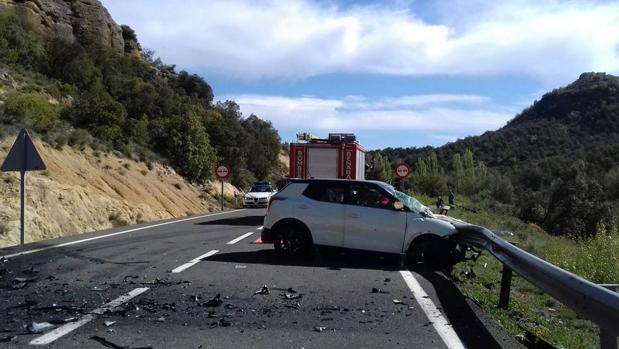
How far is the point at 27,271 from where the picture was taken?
10.1 metres

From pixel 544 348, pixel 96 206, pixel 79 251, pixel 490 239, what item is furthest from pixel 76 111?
pixel 544 348

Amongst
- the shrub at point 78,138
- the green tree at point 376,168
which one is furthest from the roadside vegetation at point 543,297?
the shrub at point 78,138

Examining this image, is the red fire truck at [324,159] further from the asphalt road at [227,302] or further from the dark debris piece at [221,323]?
the dark debris piece at [221,323]

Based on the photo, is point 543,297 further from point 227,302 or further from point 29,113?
point 29,113

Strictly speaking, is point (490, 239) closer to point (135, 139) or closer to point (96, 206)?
point (96, 206)

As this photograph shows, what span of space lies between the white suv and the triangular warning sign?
21.2 feet

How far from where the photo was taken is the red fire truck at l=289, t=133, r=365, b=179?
23.1 m

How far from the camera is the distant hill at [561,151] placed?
6681cm

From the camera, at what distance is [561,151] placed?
89375 millimetres

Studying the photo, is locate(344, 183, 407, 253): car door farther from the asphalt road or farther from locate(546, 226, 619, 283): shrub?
locate(546, 226, 619, 283): shrub

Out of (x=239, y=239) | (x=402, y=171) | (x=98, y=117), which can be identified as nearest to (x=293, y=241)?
(x=239, y=239)

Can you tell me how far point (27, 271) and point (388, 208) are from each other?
643 cm

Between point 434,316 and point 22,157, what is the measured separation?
11.4 meters

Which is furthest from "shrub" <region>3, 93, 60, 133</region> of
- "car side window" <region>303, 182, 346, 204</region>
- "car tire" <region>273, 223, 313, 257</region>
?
"car side window" <region>303, 182, 346, 204</region>
